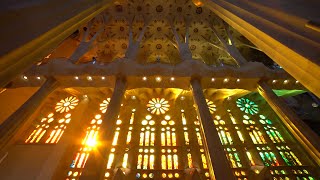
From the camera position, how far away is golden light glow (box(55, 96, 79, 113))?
11.9m

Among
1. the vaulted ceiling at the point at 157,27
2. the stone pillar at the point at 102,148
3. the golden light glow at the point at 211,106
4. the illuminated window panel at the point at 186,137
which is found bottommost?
the stone pillar at the point at 102,148

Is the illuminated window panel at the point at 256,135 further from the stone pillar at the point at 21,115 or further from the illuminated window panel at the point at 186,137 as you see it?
the stone pillar at the point at 21,115

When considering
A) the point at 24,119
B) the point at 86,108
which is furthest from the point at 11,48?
the point at 86,108

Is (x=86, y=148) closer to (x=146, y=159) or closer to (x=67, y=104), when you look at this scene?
(x=146, y=159)

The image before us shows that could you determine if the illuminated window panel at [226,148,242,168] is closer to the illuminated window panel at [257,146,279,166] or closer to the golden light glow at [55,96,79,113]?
the illuminated window panel at [257,146,279,166]

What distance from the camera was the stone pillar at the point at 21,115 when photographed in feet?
21.1

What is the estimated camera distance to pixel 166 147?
973 cm

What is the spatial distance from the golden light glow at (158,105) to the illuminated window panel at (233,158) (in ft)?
14.0

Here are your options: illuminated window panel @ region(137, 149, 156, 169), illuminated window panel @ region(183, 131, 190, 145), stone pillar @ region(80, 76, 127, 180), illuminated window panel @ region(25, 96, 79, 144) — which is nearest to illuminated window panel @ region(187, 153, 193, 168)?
illuminated window panel @ region(183, 131, 190, 145)

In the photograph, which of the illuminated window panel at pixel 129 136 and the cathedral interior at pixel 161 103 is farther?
the illuminated window panel at pixel 129 136

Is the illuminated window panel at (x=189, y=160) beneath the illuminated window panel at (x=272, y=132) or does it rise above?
beneath

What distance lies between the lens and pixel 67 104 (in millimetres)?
12219

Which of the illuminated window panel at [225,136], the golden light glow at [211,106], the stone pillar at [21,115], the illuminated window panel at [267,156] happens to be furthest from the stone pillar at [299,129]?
the stone pillar at [21,115]

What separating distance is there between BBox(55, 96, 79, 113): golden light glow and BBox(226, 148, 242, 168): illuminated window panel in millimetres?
9138
